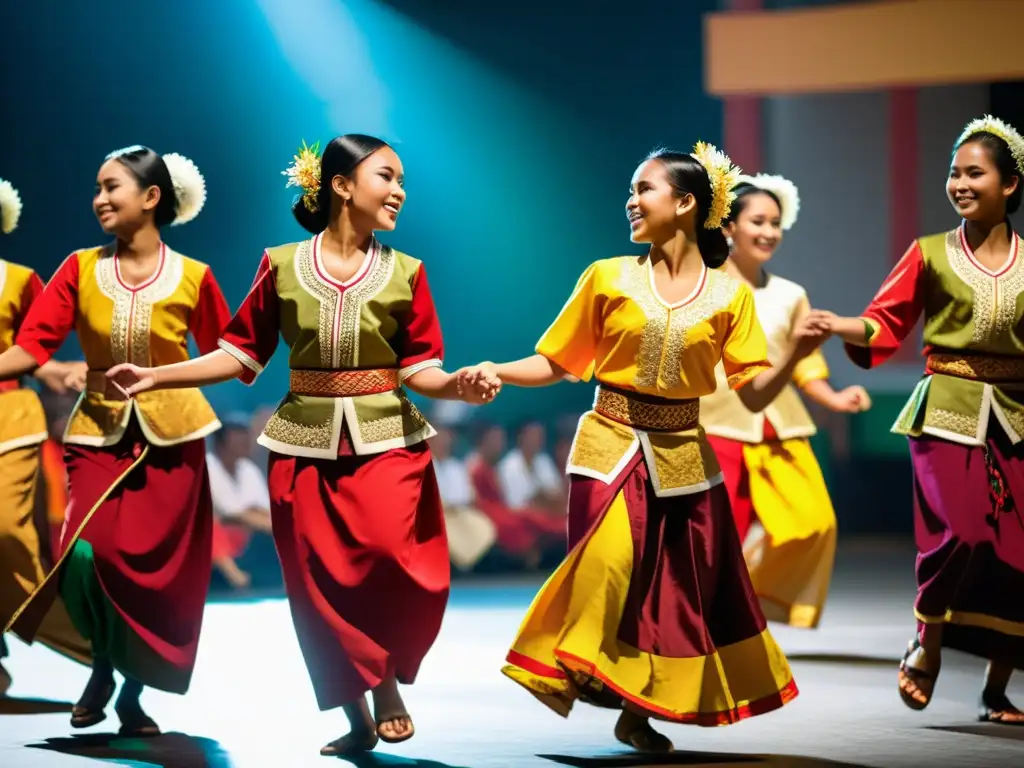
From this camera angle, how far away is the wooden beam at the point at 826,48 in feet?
28.3

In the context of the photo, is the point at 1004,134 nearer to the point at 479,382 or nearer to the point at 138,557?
the point at 479,382

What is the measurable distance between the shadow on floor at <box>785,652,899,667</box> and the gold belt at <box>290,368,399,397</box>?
216 cm

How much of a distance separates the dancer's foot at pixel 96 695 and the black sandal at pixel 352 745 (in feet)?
2.31

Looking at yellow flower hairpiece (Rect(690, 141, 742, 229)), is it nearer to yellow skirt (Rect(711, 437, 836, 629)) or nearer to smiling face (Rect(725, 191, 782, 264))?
smiling face (Rect(725, 191, 782, 264))

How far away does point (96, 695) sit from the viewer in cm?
428

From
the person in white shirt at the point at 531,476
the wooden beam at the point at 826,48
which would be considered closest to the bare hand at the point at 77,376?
the person in white shirt at the point at 531,476

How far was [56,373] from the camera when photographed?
4.84m

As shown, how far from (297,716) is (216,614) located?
2.47 meters

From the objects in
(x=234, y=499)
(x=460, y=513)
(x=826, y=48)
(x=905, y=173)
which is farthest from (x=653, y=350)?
(x=905, y=173)

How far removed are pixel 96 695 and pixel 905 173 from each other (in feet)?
20.9

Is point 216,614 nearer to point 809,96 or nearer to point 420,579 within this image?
point 420,579

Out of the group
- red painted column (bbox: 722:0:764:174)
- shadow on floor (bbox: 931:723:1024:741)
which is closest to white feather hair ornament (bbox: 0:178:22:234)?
shadow on floor (bbox: 931:723:1024:741)

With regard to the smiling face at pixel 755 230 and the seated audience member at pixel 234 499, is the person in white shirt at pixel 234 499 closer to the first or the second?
the seated audience member at pixel 234 499

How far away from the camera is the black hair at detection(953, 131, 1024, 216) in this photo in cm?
435
